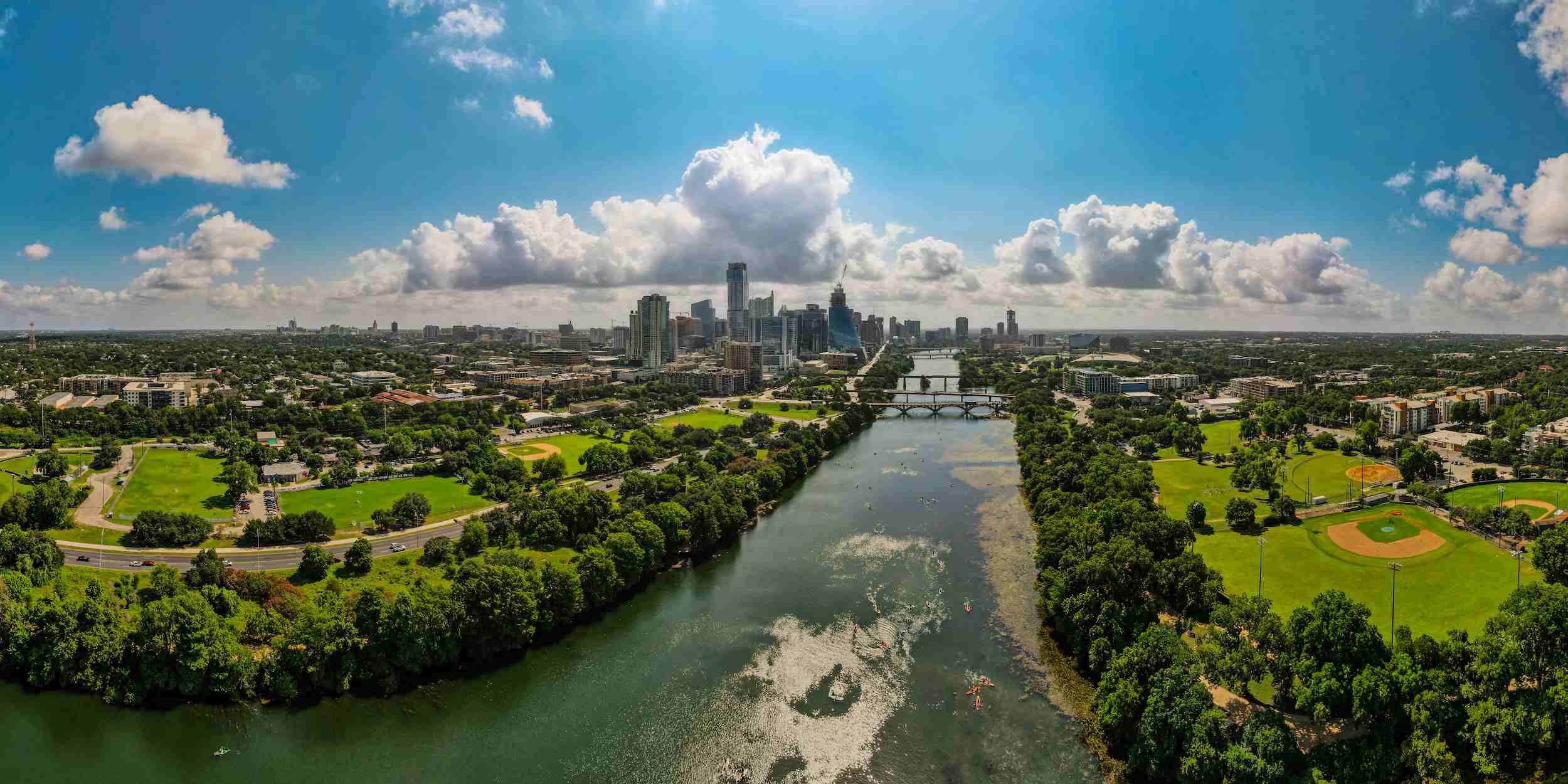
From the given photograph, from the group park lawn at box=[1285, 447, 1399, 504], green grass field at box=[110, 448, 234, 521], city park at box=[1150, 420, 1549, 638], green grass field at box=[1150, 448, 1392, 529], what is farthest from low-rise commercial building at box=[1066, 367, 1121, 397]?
green grass field at box=[110, 448, 234, 521]

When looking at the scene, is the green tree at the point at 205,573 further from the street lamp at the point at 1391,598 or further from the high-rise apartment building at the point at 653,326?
the high-rise apartment building at the point at 653,326

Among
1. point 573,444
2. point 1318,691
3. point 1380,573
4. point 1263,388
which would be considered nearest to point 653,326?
point 573,444

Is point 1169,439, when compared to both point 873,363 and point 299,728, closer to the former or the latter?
point 299,728

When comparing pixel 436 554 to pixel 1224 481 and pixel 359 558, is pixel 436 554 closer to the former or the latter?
pixel 359 558

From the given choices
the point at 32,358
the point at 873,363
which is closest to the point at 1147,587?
the point at 32,358

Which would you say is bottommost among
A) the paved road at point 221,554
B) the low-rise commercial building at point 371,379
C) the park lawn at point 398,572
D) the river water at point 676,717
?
the river water at point 676,717

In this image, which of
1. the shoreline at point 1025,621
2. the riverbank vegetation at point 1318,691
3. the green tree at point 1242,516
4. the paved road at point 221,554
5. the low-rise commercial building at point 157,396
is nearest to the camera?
the riverbank vegetation at point 1318,691

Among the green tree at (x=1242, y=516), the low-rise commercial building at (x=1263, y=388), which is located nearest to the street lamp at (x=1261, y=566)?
the green tree at (x=1242, y=516)
